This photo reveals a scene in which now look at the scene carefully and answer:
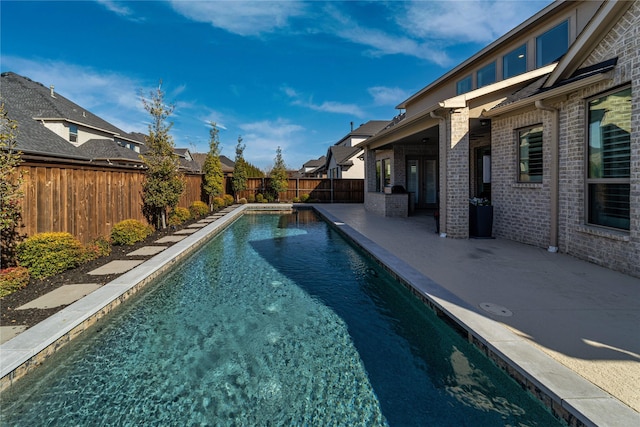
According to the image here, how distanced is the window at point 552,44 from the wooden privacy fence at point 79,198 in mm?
11571

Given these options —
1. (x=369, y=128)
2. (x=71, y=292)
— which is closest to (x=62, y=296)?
(x=71, y=292)

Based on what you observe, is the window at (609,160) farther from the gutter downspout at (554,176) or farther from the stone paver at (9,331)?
the stone paver at (9,331)

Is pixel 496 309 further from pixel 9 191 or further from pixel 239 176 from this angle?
pixel 239 176

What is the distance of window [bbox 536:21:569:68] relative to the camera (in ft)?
27.1

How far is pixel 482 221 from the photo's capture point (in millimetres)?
8719

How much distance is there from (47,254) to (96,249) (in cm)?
133

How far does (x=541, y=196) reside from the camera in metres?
7.22

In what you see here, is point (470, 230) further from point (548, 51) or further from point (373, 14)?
point (373, 14)

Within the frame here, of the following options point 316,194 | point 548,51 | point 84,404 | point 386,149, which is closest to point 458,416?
point 84,404

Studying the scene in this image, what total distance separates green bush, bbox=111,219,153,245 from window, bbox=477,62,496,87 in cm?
1134

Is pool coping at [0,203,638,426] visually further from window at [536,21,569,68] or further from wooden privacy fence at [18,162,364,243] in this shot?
window at [536,21,569,68]

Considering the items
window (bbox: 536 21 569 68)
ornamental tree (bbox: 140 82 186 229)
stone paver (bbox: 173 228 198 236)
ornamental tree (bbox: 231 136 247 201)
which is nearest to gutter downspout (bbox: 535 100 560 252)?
window (bbox: 536 21 569 68)

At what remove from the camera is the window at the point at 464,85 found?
11789mm

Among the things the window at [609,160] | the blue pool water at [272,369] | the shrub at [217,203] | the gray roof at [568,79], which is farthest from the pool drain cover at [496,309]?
the shrub at [217,203]
